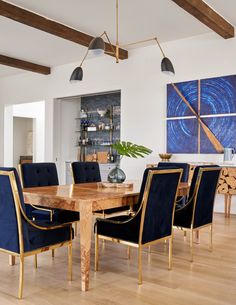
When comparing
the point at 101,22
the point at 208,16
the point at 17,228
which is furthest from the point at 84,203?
the point at 101,22

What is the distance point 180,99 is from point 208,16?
1634 mm

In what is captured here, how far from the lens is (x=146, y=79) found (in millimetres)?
6555

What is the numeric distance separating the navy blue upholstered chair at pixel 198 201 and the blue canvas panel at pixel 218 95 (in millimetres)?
2549

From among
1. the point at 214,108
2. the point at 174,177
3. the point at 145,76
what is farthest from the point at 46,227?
the point at 145,76

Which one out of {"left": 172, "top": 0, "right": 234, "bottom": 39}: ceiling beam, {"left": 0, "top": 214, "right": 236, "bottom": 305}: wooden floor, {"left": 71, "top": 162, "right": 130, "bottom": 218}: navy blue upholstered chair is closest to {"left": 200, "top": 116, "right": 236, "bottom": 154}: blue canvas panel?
{"left": 172, "top": 0, "right": 234, "bottom": 39}: ceiling beam

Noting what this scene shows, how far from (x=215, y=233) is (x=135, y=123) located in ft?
9.70

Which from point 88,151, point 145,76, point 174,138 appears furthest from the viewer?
point 88,151

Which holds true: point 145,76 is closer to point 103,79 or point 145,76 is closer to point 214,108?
point 103,79

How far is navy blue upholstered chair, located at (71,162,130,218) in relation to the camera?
157 inches

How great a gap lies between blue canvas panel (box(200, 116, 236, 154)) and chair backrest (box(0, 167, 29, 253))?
4.05 m

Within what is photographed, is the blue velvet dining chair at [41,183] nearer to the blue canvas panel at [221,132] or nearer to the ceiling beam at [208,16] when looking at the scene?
the ceiling beam at [208,16]

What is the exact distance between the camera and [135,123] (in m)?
6.72

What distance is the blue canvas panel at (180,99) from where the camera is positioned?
5.96m

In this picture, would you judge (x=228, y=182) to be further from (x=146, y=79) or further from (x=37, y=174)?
(x=37, y=174)
